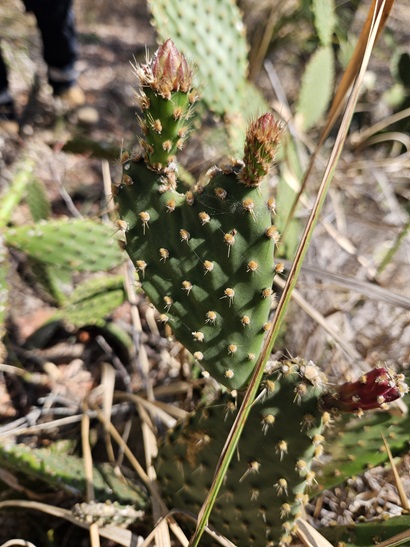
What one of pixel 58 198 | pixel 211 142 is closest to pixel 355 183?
pixel 211 142

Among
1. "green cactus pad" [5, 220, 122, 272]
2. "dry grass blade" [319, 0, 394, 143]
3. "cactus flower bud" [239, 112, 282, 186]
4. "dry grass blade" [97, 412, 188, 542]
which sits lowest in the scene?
"dry grass blade" [97, 412, 188, 542]

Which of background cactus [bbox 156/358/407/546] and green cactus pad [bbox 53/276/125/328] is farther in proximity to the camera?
green cactus pad [bbox 53/276/125/328]

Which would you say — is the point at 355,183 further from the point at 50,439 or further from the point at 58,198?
the point at 50,439

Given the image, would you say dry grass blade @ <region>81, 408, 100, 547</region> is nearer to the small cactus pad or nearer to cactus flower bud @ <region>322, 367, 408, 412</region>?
the small cactus pad

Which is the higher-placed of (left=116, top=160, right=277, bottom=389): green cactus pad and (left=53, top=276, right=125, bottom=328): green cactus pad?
(left=116, top=160, right=277, bottom=389): green cactus pad

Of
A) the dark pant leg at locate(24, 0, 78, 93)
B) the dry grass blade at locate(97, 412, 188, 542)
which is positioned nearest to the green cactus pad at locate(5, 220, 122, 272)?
the dry grass blade at locate(97, 412, 188, 542)

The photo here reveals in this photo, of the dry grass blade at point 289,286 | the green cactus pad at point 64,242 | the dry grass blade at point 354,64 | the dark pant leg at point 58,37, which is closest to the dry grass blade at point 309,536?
the dry grass blade at point 289,286
